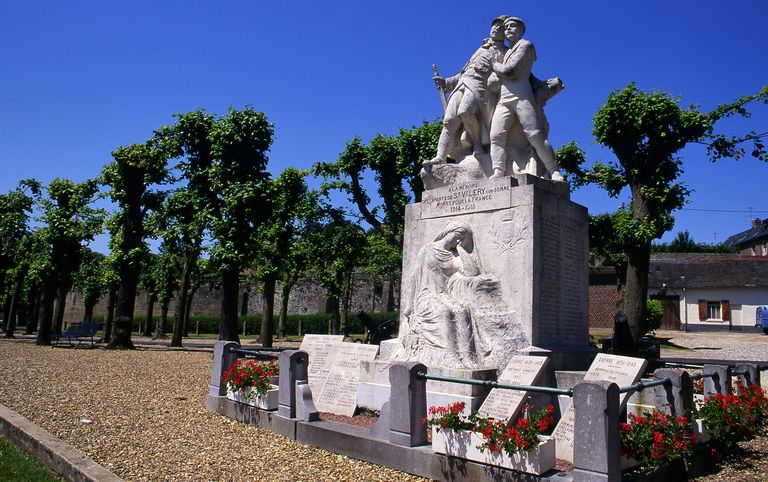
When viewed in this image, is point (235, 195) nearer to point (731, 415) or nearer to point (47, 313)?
point (47, 313)

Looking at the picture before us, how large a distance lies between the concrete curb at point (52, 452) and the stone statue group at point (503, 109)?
5898 millimetres

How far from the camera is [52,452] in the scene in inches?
233

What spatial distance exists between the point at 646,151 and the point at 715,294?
2654 centimetres

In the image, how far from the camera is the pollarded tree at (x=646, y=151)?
17.0 m

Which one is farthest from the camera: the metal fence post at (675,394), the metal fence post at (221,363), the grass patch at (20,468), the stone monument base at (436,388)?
the metal fence post at (221,363)

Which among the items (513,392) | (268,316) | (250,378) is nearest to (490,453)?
(513,392)

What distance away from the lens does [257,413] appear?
7668mm

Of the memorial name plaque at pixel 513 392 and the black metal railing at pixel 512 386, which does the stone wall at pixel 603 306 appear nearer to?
the memorial name plaque at pixel 513 392

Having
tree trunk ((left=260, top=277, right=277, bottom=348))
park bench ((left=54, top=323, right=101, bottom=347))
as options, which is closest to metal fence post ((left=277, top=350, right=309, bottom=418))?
tree trunk ((left=260, top=277, right=277, bottom=348))

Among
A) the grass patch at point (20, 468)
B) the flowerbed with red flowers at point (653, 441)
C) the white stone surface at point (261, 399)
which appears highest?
the flowerbed with red flowers at point (653, 441)

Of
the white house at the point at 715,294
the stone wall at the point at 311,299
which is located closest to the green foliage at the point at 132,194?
the stone wall at the point at 311,299

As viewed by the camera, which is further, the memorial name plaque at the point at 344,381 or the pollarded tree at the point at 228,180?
the pollarded tree at the point at 228,180

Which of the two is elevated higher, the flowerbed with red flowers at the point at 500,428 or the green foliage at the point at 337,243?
the green foliage at the point at 337,243

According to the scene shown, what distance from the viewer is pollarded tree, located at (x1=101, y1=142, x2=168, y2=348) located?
65.6 ft
